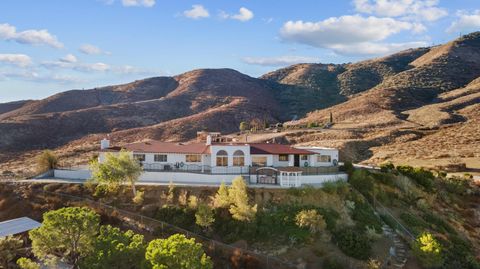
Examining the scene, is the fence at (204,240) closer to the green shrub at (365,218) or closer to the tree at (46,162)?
the green shrub at (365,218)

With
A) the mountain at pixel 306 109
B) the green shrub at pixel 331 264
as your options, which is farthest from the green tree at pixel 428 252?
the mountain at pixel 306 109

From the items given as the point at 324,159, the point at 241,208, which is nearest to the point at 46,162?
the point at 241,208

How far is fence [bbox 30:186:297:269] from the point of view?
95.5 ft

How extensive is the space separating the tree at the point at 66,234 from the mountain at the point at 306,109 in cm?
4849

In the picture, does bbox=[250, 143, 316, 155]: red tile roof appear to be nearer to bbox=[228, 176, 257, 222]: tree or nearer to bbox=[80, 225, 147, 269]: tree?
bbox=[228, 176, 257, 222]: tree

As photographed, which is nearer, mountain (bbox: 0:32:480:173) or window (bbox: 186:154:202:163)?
window (bbox: 186:154:202:163)

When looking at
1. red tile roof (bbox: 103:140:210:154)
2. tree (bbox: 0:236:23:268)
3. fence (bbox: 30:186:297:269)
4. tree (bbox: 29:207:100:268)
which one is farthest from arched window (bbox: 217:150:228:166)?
tree (bbox: 0:236:23:268)

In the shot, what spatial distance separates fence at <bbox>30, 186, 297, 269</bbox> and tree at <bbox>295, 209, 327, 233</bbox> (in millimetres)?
3879

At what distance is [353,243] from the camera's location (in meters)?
31.0

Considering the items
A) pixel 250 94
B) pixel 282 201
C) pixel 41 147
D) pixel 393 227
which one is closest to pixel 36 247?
pixel 282 201

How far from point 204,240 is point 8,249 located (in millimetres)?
12910

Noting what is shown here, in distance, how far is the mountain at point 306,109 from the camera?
8112cm

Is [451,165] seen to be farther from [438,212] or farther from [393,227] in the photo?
[393,227]

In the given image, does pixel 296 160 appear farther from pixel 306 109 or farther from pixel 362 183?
pixel 306 109
